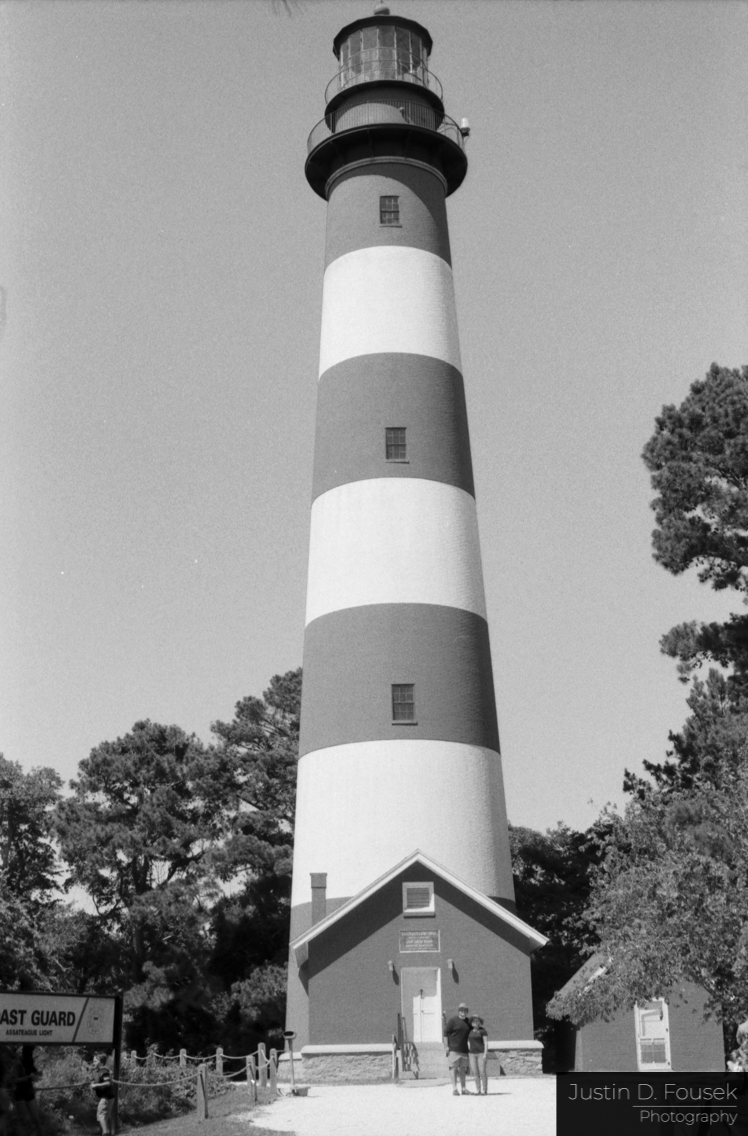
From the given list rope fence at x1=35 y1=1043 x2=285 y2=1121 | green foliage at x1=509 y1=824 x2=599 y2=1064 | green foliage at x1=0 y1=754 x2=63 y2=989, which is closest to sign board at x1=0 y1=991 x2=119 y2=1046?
rope fence at x1=35 y1=1043 x2=285 y2=1121

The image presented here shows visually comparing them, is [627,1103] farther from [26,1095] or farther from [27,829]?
[27,829]

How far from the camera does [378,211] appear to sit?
2944 centimetres

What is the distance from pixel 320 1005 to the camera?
23250 millimetres

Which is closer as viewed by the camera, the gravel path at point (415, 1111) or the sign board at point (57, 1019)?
the sign board at point (57, 1019)

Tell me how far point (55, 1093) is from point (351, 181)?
2028 centimetres

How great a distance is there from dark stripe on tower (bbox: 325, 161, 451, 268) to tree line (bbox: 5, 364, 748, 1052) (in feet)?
23.2

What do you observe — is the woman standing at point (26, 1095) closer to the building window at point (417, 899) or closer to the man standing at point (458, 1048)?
the man standing at point (458, 1048)

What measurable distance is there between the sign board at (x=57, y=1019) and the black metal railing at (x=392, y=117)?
2282cm

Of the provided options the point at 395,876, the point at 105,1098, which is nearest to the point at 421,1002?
the point at 395,876

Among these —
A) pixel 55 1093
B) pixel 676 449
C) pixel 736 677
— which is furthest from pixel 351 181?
pixel 55 1093

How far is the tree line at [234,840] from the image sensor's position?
A: 26094mm

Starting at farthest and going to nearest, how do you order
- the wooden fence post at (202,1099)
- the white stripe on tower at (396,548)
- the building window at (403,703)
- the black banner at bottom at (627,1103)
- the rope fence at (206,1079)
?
1. the white stripe on tower at (396,548)
2. the building window at (403,703)
3. the rope fence at (206,1079)
4. the wooden fence post at (202,1099)
5. the black banner at bottom at (627,1103)

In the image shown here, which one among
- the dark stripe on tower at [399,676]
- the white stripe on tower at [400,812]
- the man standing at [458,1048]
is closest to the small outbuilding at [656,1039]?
the white stripe on tower at [400,812]

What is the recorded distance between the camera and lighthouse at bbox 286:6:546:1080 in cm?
2352
